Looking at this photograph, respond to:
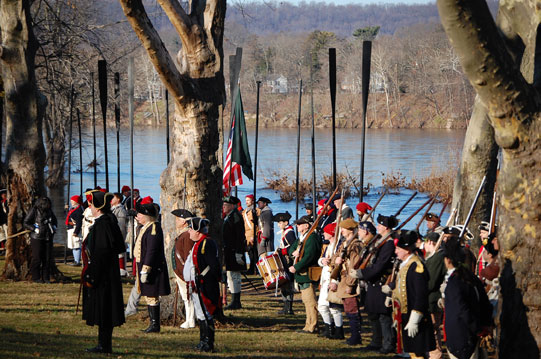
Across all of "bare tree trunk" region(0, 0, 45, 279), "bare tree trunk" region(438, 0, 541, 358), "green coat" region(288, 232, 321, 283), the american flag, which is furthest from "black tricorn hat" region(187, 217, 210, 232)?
the american flag

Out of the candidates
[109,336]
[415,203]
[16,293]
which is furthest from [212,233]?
[415,203]

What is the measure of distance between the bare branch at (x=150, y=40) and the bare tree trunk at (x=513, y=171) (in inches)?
177

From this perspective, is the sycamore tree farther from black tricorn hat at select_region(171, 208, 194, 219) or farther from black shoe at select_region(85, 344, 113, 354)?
black shoe at select_region(85, 344, 113, 354)

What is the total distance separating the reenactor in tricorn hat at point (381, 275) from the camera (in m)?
9.77

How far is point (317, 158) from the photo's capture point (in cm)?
5041

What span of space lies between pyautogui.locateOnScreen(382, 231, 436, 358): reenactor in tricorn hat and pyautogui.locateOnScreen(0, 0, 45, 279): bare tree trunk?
9.07 m

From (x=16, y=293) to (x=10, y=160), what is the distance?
9.98 ft

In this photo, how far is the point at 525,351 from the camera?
7.85 metres

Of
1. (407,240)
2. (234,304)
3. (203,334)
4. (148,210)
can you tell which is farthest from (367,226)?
(234,304)

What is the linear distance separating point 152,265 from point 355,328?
2.69m

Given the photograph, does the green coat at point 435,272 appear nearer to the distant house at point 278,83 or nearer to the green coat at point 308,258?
the green coat at point 308,258

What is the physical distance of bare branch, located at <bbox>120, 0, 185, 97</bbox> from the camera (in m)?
10.7

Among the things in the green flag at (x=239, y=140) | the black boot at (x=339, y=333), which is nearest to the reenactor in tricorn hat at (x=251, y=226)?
the green flag at (x=239, y=140)

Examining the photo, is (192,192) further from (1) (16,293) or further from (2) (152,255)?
(1) (16,293)
